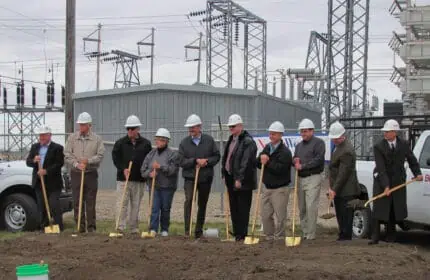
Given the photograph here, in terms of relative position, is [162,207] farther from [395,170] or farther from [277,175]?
[395,170]

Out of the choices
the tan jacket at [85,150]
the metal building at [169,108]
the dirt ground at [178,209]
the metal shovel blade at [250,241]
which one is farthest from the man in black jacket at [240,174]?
the metal building at [169,108]

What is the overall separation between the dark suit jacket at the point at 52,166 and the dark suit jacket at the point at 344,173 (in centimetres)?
471

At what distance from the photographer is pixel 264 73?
4125 centimetres

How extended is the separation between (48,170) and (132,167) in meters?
1.50

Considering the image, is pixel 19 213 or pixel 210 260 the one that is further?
pixel 19 213

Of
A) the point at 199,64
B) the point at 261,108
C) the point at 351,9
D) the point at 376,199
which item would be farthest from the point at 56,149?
the point at 199,64

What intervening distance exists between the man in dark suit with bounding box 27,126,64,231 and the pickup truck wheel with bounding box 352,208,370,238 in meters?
5.24

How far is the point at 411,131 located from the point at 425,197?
182cm

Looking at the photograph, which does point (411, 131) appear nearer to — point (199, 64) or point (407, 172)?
point (407, 172)

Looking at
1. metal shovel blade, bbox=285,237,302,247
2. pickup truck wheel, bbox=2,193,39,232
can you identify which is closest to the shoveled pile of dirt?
metal shovel blade, bbox=285,237,302,247

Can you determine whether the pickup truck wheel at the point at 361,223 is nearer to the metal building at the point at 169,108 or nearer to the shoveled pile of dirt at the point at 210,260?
the shoveled pile of dirt at the point at 210,260

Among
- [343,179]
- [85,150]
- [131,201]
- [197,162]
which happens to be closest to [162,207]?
[131,201]

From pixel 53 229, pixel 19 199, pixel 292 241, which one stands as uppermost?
pixel 19 199

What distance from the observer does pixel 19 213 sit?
1213 centimetres
